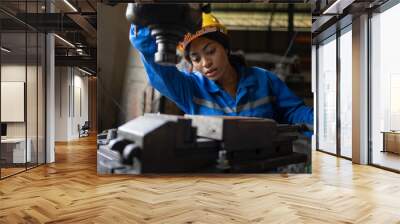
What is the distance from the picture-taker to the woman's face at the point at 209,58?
3.11 meters

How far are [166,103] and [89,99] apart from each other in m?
13.5

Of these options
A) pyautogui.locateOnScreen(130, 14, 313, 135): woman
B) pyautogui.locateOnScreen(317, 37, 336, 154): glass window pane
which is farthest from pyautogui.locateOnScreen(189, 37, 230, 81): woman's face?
pyautogui.locateOnScreen(317, 37, 336, 154): glass window pane

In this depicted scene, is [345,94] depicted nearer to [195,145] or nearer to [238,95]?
[238,95]

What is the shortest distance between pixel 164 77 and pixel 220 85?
0.51m

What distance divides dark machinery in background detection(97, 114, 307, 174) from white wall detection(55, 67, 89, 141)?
9.30 meters

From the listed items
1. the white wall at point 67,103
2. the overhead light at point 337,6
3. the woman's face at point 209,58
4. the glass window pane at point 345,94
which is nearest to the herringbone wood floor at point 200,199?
the woman's face at point 209,58

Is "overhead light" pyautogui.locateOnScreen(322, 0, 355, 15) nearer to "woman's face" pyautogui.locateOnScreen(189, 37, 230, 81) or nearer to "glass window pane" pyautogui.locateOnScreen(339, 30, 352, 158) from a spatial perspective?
"glass window pane" pyautogui.locateOnScreen(339, 30, 352, 158)

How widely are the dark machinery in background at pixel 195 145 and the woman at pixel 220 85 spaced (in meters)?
0.17

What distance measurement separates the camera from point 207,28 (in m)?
3.16

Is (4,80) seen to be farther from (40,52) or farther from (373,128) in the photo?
(373,128)

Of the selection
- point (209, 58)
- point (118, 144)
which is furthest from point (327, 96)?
point (118, 144)

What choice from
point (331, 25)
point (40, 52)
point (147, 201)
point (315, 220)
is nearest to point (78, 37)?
point (40, 52)

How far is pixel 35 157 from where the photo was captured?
20.5ft

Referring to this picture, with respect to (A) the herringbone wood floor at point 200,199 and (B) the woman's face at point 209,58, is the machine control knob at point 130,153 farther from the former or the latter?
(B) the woman's face at point 209,58
